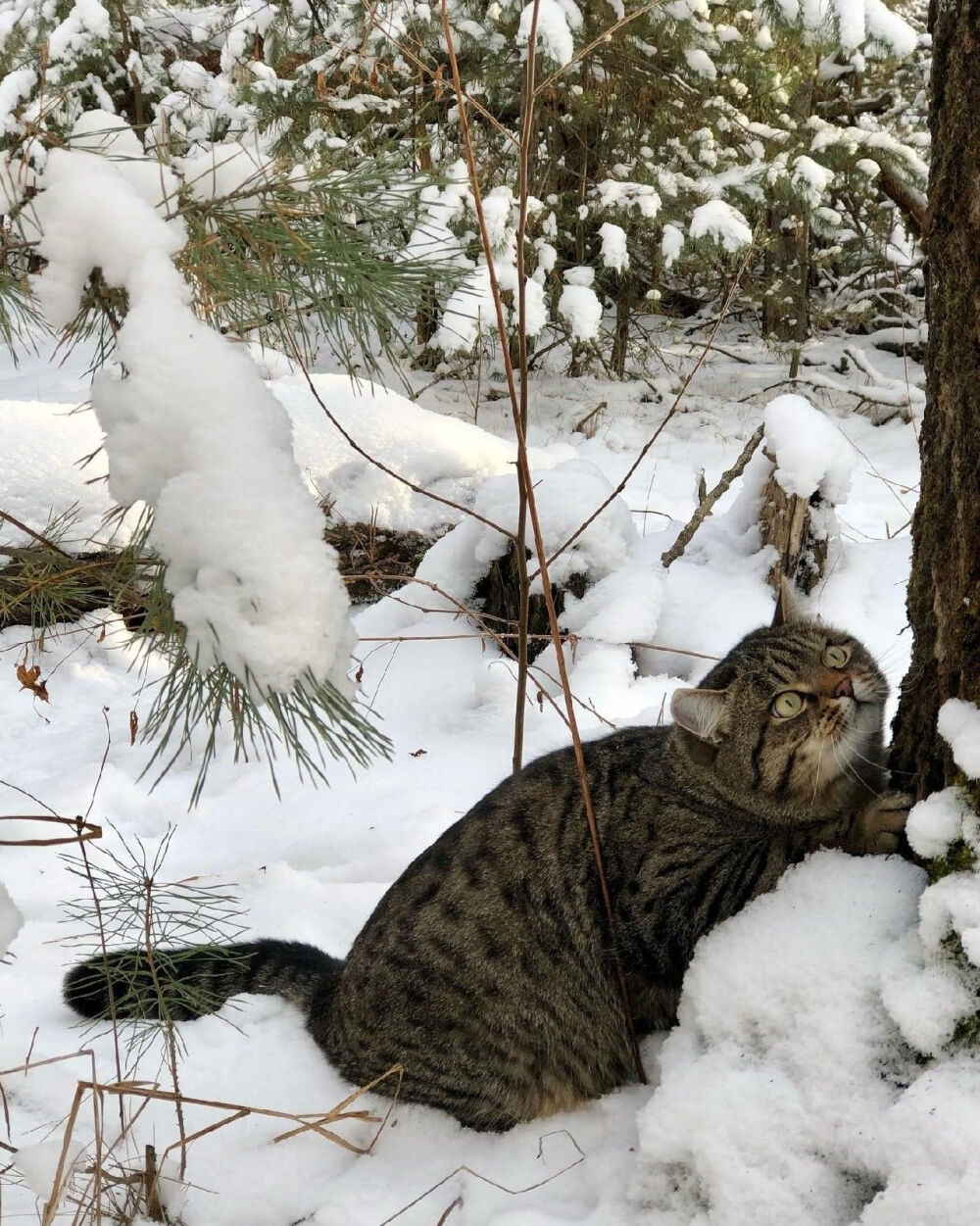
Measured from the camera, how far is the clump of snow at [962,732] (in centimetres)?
155

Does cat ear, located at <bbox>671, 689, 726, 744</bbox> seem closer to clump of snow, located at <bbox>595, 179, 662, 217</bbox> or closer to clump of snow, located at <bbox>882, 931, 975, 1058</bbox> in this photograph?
clump of snow, located at <bbox>882, 931, 975, 1058</bbox>

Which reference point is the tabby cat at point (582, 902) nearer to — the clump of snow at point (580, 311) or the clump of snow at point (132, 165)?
the clump of snow at point (132, 165)

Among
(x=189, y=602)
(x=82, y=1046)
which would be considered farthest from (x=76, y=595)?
(x=82, y=1046)

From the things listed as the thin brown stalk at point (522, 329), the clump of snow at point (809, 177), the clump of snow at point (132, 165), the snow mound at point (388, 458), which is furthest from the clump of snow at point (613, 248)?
the clump of snow at point (132, 165)

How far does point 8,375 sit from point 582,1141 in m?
8.68

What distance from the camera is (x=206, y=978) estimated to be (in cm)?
236

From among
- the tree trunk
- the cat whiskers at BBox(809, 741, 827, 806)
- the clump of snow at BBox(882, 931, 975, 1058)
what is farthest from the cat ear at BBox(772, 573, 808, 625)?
the clump of snow at BBox(882, 931, 975, 1058)

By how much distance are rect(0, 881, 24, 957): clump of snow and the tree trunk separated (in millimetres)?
1511

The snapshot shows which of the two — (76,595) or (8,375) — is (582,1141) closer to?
(76,595)

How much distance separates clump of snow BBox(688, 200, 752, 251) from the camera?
19.6 ft

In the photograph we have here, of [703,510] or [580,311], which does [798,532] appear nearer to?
[703,510]

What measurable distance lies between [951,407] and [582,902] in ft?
4.08

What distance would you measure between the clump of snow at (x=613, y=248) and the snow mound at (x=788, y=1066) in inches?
201

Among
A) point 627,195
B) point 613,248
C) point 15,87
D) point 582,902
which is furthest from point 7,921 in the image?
point 627,195
